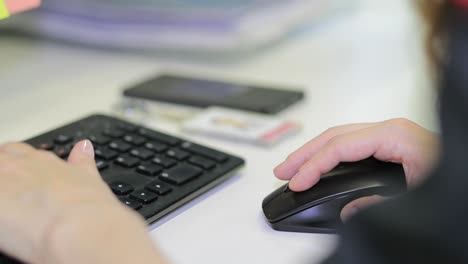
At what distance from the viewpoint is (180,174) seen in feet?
2.24

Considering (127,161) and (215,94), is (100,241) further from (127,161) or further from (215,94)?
(215,94)

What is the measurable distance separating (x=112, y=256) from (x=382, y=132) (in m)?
0.27

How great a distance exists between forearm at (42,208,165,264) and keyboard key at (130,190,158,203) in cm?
13

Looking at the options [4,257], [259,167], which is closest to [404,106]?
[259,167]

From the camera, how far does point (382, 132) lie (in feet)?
2.10

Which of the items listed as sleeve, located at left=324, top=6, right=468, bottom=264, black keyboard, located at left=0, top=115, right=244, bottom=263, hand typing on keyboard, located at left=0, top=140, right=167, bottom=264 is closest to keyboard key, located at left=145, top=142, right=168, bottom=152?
black keyboard, located at left=0, top=115, right=244, bottom=263

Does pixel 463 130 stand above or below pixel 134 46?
above

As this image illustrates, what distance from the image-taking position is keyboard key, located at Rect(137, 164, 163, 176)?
2.25 feet

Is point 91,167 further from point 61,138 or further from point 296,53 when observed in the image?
point 296,53

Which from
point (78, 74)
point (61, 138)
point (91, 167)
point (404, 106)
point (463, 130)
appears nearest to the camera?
point (463, 130)

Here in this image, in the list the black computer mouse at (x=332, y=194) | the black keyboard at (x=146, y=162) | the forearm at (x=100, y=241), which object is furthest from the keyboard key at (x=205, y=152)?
the forearm at (x=100, y=241)

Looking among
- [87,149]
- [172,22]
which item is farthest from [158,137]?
[172,22]

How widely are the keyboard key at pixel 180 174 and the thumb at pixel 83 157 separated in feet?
0.25

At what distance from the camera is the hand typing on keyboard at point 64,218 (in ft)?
1.60
